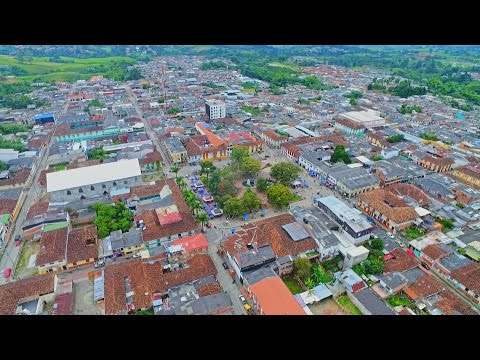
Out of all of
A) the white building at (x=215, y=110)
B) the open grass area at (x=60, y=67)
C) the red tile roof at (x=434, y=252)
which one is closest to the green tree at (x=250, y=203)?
the red tile roof at (x=434, y=252)

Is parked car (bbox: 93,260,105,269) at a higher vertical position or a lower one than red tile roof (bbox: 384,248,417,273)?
lower

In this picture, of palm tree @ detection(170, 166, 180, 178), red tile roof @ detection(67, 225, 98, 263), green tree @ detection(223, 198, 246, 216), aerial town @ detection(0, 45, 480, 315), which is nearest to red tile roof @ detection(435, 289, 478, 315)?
aerial town @ detection(0, 45, 480, 315)

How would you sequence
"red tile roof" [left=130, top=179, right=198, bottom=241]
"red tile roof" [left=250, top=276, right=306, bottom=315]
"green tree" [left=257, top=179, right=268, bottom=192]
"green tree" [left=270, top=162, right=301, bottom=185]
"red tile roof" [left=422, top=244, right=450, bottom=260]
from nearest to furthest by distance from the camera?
"red tile roof" [left=250, top=276, right=306, bottom=315], "red tile roof" [left=422, top=244, right=450, bottom=260], "red tile roof" [left=130, top=179, right=198, bottom=241], "green tree" [left=257, top=179, right=268, bottom=192], "green tree" [left=270, top=162, right=301, bottom=185]

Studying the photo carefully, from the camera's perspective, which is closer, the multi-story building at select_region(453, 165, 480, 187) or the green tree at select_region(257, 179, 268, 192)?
the green tree at select_region(257, 179, 268, 192)

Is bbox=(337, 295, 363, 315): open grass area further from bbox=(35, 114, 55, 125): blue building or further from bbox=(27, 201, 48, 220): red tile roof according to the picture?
bbox=(35, 114, 55, 125): blue building

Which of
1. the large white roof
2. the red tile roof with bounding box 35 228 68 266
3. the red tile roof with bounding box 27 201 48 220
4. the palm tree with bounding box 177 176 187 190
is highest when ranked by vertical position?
the large white roof

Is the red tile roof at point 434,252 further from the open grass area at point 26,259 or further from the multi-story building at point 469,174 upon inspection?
the open grass area at point 26,259

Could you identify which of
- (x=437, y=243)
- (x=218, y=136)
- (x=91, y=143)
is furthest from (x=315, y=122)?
(x=91, y=143)

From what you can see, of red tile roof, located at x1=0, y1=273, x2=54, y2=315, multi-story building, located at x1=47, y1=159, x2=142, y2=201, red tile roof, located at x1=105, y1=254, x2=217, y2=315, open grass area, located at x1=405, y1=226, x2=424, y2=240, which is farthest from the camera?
multi-story building, located at x1=47, y1=159, x2=142, y2=201
